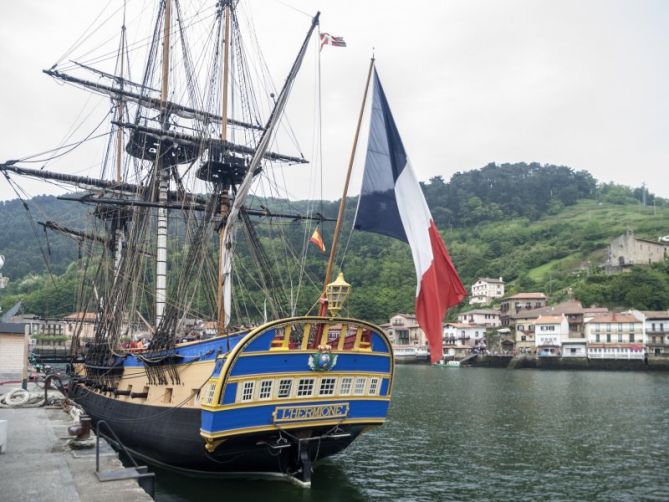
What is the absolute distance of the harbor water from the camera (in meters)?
17.7

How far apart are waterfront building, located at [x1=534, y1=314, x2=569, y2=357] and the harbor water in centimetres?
5350

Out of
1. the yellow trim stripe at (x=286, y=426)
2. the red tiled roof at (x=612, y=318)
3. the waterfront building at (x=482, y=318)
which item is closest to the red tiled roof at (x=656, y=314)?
the red tiled roof at (x=612, y=318)

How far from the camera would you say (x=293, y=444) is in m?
17.4

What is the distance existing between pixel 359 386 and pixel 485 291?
116726mm

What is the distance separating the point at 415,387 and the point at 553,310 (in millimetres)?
53086

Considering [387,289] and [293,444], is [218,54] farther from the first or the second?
[387,289]

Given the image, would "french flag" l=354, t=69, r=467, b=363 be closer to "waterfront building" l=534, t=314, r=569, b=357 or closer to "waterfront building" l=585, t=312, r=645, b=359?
"waterfront building" l=585, t=312, r=645, b=359

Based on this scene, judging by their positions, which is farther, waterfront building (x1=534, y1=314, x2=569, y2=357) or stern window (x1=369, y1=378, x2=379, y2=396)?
waterfront building (x1=534, y1=314, x2=569, y2=357)

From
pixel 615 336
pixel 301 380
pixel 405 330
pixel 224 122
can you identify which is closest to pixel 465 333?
pixel 405 330

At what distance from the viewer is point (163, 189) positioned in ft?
110

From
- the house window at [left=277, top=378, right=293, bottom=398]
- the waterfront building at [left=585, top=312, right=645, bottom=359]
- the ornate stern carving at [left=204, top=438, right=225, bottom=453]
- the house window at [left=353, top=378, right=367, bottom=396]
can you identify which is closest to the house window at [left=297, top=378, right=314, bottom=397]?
the house window at [left=277, top=378, right=293, bottom=398]

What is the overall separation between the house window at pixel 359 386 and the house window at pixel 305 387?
64.9 inches

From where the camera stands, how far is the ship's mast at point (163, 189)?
101ft

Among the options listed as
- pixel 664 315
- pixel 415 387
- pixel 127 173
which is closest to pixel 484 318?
pixel 664 315
